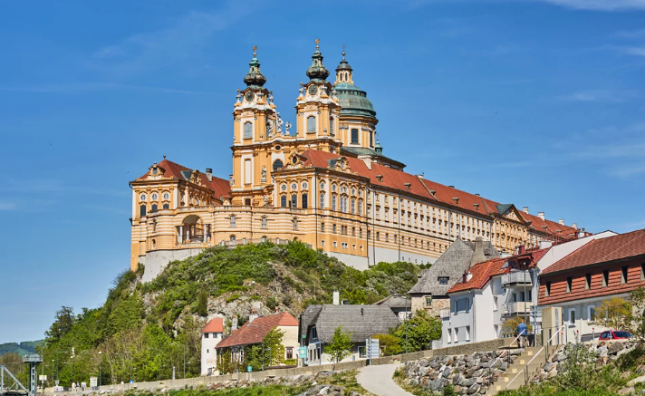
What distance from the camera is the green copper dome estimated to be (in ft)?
608

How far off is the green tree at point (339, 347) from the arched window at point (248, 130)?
7936cm

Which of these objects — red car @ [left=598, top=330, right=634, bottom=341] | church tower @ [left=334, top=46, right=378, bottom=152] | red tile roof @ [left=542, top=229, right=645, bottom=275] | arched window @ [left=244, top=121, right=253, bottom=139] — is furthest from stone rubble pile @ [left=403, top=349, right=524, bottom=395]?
church tower @ [left=334, top=46, right=378, bottom=152]

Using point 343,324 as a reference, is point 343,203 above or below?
above

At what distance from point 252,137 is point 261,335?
204ft

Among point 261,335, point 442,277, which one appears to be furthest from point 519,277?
point 261,335

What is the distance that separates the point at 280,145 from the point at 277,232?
17.6 meters

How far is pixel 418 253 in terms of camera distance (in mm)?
168875

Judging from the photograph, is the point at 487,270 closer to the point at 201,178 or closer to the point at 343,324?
the point at 343,324

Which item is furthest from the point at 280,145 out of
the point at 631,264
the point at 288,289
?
the point at 631,264

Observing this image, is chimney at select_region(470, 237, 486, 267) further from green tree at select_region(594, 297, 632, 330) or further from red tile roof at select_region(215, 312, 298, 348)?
green tree at select_region(594, 297, 632, 330)

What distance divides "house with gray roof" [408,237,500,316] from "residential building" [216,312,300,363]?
42.7 ft

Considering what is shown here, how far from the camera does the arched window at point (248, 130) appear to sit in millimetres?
167500

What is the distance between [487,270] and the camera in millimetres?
82438

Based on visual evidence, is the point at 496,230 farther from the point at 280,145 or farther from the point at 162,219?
the point at 162,219
